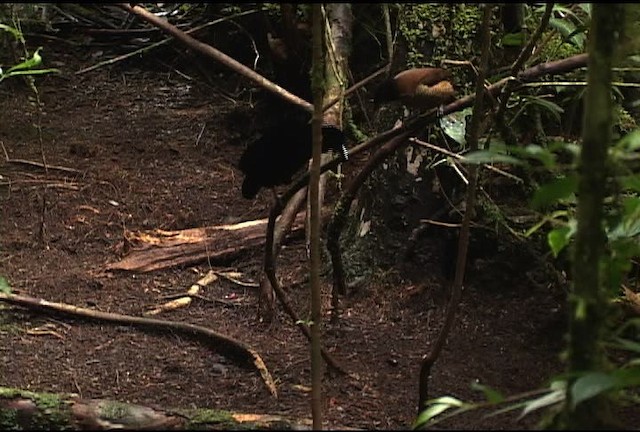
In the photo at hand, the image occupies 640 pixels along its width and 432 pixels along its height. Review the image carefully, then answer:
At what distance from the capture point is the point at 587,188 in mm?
755

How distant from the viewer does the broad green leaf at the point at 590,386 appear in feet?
2.24

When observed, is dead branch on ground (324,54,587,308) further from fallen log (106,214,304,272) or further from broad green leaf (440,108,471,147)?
fallen log (106,214,304,272)

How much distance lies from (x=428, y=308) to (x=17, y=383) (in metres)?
0.98

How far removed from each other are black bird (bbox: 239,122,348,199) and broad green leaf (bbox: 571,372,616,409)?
115 cm

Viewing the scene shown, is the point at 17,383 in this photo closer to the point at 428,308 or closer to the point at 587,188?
the point at 428,308

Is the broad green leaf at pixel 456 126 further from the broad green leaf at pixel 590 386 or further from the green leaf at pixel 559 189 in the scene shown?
the broad green leaf at pixel 590 386

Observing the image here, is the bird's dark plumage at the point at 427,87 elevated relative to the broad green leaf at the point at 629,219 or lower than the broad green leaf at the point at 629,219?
elevated

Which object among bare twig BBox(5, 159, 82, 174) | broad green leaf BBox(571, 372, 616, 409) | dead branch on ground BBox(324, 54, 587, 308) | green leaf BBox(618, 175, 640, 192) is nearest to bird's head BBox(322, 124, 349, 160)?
dead branch on ground BBox(324, 54, 587, 308)

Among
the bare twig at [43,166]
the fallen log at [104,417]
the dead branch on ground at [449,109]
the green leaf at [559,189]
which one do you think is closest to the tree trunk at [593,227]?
the green leaf at [559,189]

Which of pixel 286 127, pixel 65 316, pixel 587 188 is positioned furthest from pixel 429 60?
pixel 587 188

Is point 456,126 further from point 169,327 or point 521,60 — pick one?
point 169,327

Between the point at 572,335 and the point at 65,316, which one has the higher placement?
the point at 572,335

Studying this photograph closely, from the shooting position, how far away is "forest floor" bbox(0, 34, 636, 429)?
1.79 metres

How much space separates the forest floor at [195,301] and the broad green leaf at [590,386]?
392 millimetres
